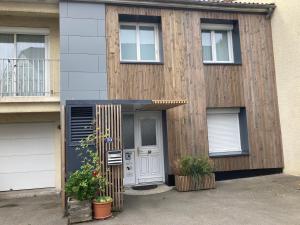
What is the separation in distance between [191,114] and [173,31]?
2.94 meters

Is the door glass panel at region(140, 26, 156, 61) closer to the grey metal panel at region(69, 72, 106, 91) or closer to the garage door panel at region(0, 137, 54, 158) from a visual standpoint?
the grey metal panel at region(69, 72, 106, 91)

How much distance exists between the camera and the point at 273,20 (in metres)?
10.7

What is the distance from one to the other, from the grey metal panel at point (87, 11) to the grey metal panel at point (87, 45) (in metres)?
0.73

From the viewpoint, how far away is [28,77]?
917 cm

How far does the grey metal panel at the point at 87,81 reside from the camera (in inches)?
346

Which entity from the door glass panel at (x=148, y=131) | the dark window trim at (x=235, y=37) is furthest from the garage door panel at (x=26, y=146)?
the dark window trim at (x=235, y=37)

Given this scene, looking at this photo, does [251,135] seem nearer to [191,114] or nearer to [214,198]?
[191,114]

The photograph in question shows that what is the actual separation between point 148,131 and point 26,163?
14.1ft

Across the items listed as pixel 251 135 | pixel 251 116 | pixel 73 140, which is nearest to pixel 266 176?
pixel 251 135

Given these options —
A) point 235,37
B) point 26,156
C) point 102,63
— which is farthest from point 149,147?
point 235,37

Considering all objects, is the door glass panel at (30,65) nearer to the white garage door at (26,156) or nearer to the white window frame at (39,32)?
the white window frame at (39,32)

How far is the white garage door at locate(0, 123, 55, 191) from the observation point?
941cm

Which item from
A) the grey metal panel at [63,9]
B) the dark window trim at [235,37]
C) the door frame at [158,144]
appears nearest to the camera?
the grey metal panel at [63,9]

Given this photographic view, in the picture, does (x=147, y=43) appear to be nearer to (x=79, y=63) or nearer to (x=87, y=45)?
(x=87, y=45)
